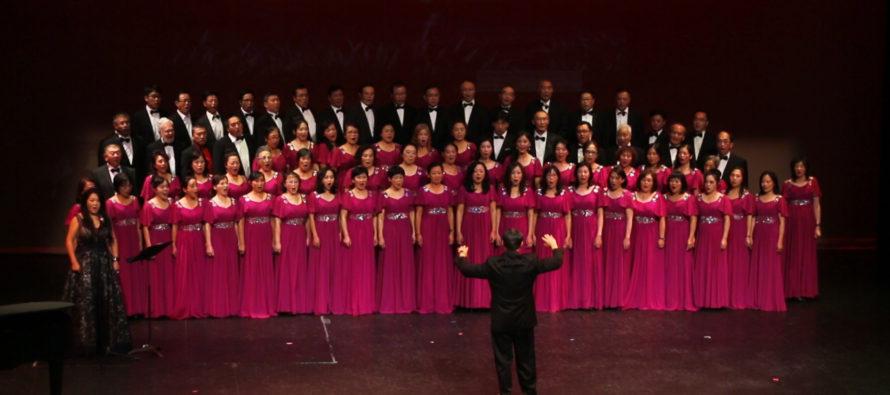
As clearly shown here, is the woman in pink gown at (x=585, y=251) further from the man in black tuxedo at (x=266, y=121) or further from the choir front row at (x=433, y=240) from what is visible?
the man in black tuxedo at (x=266, y=121)

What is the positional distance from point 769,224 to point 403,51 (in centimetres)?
453

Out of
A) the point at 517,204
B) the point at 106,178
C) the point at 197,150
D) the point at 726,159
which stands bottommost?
the point at 517,204

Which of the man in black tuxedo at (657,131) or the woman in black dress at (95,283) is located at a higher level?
the man in black tuxedo at (657,131)

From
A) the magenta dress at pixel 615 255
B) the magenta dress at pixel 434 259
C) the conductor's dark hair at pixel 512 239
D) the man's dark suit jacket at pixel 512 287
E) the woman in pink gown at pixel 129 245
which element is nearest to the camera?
the man's dark suit jacket at pixel 512 287

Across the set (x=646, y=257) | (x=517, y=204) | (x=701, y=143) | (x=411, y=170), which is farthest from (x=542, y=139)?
(x=701, y=143)

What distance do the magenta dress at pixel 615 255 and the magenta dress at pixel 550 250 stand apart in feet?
1.12

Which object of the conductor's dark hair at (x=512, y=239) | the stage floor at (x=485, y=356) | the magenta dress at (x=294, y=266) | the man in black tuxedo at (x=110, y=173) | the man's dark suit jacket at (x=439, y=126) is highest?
the man's dark suit jacket at (x=439, y=126)

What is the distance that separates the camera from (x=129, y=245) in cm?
782

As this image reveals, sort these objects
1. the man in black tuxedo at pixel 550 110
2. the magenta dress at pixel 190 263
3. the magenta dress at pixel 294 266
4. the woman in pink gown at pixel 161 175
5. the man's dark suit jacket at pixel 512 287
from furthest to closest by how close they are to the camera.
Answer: the man in black tuxedo at pixel 550 110
the magenta dress at pixel 294 266
the woman in pink gown at pixel 161 175
the magenta dress at pixel 190 263
the man's dark suit jacket at pixel 512 287

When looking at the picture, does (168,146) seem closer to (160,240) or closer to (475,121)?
(160,240)

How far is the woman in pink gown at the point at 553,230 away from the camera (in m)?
8.23

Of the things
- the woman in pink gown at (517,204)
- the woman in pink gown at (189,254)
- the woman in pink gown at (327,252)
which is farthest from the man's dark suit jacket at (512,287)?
the woman in pink gown at (189,254)

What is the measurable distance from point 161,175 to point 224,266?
36.4 inches

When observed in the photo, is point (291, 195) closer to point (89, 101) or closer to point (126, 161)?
point (126, 161)
